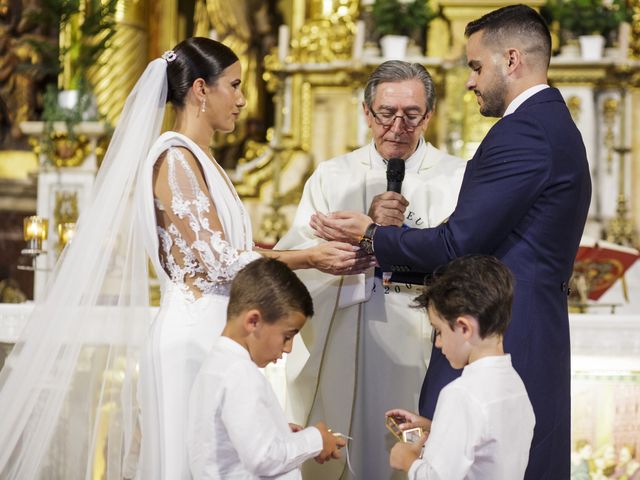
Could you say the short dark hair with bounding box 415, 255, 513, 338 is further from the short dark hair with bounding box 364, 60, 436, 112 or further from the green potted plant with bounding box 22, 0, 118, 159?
the green potted plant with bounding box 22, 0, 118, 159

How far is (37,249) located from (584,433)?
2.98 metres

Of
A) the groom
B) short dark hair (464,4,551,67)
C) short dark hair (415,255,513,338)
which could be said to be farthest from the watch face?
short dark hair (464,4,551,67)

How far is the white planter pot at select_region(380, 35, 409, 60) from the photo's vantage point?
316 inches

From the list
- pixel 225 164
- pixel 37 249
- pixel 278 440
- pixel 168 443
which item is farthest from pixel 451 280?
pixel 225 164

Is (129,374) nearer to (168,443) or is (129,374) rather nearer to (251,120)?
(168,443)

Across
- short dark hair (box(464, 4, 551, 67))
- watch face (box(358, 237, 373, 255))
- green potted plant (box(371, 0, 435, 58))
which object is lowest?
watch face (box(358, 237, 373, 255))

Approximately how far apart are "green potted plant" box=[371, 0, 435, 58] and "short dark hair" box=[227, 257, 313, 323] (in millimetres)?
5436

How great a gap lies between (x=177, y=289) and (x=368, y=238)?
642 mm

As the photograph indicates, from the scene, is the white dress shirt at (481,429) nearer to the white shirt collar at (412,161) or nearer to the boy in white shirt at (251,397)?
the boy in white shirt at (251,397)

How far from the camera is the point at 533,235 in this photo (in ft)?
10.0

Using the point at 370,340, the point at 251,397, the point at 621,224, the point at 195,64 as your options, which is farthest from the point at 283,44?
the point at 251,397

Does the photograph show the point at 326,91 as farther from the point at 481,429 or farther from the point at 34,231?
the point at 481,429

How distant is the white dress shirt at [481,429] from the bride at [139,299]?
0.92m

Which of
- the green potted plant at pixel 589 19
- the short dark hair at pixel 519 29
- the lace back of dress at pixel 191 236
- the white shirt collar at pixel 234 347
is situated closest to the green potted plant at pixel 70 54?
the green potted plant at pixel 589 19
